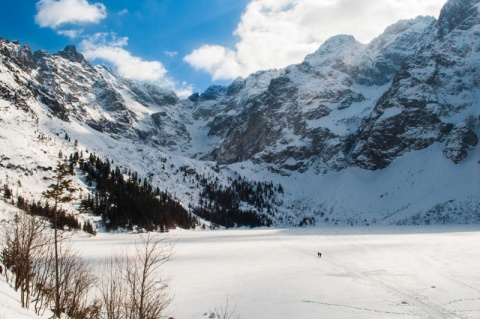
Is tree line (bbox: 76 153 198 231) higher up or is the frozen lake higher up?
tree line (bbox: 76 153 198 231)

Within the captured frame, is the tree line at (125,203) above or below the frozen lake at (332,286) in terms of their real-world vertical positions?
above

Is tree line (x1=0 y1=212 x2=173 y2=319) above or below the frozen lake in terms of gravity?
above

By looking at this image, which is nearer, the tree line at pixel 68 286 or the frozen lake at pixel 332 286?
the tree line at pixel 68 286

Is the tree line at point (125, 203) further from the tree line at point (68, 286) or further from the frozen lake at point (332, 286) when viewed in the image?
the tree line at point (68, 286)

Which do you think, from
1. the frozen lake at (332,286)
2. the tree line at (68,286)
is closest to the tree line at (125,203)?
the frozen lake at (332,286)

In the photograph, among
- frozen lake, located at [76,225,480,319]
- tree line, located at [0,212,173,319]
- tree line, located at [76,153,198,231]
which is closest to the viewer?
tree line, located at [0,212,173,319]

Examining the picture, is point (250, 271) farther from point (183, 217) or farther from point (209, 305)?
point (183, 217)

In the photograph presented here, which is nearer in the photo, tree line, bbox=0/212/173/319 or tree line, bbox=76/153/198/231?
tree line, bbox=0/212/173/319

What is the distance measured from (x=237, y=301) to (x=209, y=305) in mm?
2284

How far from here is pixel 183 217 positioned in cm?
16762

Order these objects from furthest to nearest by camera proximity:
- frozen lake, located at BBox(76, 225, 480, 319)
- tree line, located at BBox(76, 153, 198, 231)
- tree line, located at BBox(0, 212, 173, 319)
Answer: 1. tree line, located at BBox(76, 153, 198, 231)
2. frozen lake, located at BBox(76, 225, 480, 319)
3. tree line, located at BBox(0, 212, 173, 319)

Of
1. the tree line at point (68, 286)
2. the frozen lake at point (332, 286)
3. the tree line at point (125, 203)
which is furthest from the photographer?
the tree line at point (125, 203)

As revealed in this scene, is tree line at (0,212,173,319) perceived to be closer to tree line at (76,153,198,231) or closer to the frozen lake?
the frozen lake

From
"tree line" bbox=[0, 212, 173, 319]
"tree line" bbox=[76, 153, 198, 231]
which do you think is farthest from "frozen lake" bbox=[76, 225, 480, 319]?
"tree line" bbox=[76, 153, 198, 231]
